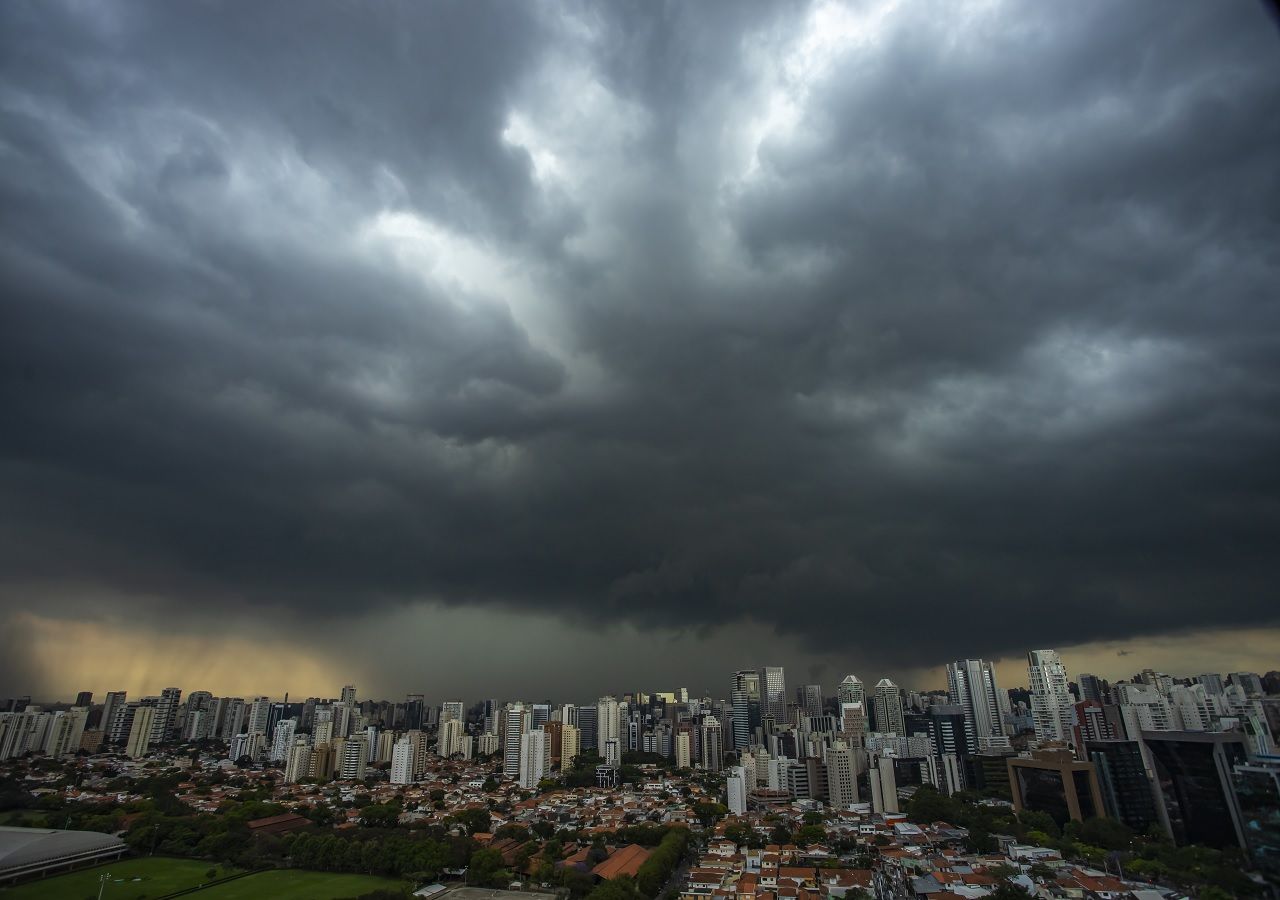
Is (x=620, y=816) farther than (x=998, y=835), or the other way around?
(x=620, y=816)

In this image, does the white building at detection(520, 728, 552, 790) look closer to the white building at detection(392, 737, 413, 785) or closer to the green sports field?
the white building at detection(392, 737, 413, 785)

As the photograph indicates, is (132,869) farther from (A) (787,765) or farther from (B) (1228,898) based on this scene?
(A) (787,765)

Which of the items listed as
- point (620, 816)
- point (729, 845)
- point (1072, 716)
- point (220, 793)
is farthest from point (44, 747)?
point (1072, 716)

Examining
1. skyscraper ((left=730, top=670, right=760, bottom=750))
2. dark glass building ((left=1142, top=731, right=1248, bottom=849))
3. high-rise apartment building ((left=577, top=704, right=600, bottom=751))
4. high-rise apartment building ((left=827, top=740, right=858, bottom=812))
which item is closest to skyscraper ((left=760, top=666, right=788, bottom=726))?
skyscraper ((left=730, top=670, right=760, bottom=750))

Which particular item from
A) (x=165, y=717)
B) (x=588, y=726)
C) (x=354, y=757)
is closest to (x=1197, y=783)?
(x=354, y=757)

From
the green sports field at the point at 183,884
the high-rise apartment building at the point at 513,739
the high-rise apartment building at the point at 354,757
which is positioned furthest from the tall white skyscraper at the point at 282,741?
the green sports field at the point at 183,884

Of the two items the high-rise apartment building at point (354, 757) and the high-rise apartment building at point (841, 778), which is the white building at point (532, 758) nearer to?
the high-rise apartment building at point (354, 757)
